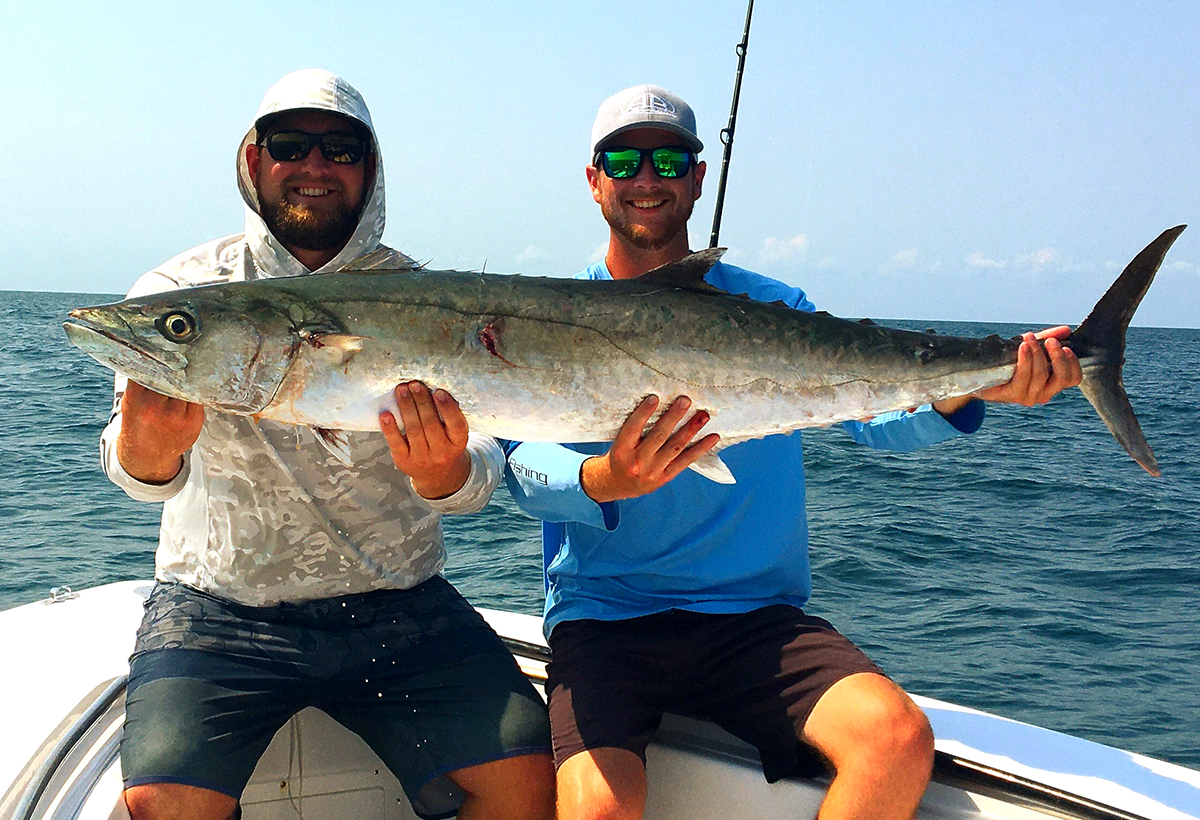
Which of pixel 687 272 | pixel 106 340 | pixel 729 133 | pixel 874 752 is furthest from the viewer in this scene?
pixel 729 133

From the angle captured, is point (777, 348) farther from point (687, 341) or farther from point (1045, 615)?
point (1045, 615)

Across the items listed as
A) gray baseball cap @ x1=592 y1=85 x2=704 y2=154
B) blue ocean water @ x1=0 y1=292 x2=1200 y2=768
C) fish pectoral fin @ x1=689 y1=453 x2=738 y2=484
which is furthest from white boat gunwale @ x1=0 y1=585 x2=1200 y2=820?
blue ocean water @ x1=0 y1=292 x2=1200 y2=768

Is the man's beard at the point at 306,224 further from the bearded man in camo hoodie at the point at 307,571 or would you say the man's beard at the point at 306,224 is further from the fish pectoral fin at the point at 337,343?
the fish pectoral fin at the point at 337,343

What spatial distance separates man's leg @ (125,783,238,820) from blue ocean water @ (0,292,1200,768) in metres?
4.81

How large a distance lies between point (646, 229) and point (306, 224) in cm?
113

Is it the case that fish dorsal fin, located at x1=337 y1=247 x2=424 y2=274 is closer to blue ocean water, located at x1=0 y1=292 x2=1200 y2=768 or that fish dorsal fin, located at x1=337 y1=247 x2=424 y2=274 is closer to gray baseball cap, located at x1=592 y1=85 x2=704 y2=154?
gray baseball cap, located at x1=592 y1=85 x2=704 y2=154

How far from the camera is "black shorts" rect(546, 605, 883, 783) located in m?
2.69

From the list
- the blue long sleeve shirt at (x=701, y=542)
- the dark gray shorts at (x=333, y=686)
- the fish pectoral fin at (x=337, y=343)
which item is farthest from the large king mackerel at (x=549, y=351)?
the dark gray shorts at (x=333, y=686)

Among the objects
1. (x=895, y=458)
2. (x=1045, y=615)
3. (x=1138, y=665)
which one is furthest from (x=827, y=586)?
(x=895, y=458)

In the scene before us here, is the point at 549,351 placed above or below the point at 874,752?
above

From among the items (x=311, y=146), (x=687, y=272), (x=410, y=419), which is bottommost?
(x=410, y=419)

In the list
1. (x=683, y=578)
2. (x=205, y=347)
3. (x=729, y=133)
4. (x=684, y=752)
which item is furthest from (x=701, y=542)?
(x=729, y=133)

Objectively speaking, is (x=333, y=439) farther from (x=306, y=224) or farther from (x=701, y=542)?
(x=701, y=542)

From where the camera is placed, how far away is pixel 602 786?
251cm
